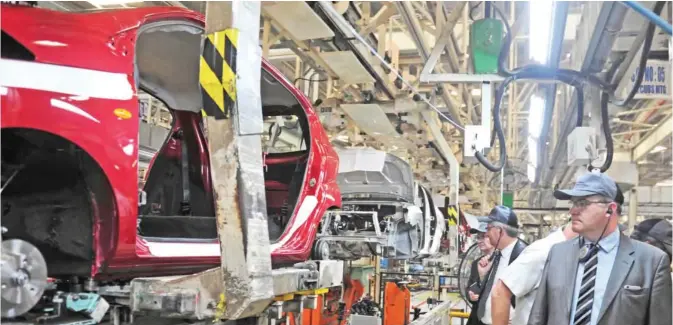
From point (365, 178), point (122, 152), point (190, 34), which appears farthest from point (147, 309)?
point (365, 178)

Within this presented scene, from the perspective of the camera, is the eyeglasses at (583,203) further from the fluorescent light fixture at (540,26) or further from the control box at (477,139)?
the control box at (477,139)

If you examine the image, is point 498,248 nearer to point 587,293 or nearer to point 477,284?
point 477,284

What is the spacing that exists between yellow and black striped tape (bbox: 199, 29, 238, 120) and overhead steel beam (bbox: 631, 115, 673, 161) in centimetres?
798

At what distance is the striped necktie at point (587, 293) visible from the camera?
2.64 metres

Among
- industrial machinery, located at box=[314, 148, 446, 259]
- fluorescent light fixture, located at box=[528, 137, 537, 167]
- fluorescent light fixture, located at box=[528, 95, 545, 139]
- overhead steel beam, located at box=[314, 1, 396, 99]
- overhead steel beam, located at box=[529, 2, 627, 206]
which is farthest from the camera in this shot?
fluorescent light fixture, located at box=[528, 137, 537, 167]

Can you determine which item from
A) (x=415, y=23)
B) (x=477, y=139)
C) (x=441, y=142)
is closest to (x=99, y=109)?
(x=477, y=139)

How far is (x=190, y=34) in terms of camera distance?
3.19 m

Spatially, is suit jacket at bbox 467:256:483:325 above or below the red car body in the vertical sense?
below

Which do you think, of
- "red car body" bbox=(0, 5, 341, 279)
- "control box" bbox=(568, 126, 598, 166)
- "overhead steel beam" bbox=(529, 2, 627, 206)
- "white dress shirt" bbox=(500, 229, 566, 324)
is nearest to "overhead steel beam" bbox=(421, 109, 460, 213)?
"overhead steel beam" bbox=(529, 2, 627, 206)

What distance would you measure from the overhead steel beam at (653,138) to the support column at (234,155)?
7932mm

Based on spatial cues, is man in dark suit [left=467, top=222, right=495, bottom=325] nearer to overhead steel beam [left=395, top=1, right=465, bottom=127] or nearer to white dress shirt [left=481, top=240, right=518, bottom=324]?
white dress shirt [left=481, top=240, right=518, bottom=324]

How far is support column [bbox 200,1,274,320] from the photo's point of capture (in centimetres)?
203

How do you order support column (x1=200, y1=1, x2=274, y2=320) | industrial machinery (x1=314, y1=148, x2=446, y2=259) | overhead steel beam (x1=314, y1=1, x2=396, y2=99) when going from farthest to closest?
industrial machinery (x1=314, y1=148, x2=446, y2=259) → overhead steel beam (x1=314, y1=1, x2=396, y2=99) → support column (x1=200, y1=1, x2=274, y2=320)

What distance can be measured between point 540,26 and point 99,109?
287 cm
